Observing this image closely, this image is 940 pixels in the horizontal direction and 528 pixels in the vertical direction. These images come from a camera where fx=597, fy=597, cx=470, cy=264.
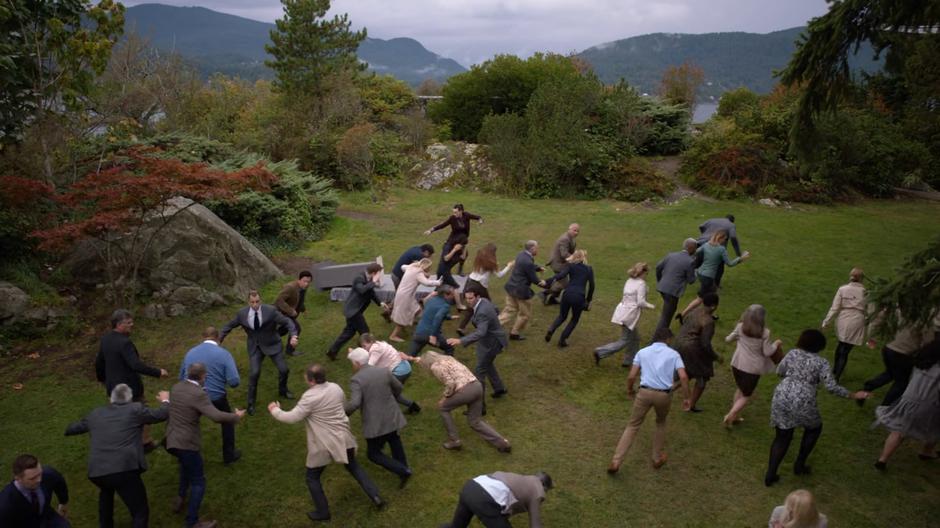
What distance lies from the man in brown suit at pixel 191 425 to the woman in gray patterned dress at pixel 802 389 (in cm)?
582

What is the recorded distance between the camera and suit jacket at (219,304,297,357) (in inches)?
308

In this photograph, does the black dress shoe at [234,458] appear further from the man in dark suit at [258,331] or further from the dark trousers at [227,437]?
the man in dark suit at [258,331]

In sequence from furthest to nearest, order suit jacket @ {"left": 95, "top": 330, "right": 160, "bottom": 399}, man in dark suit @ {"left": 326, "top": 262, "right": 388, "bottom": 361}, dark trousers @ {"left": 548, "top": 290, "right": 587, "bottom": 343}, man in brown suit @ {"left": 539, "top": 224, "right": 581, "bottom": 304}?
man in brown suit @ {"left": 539, "top": 224, "right": 581, "bottom": 304} → dark trousers @ {"left": 548, "top": 290, "right": 587, "bottom": 343} → man in dark suit @ {"left": 326, "top": 262, "right": 388, "bottom": 361} → suit jacket @ {"left": 95, "top": 330, "right": 160, "bottom": 399}

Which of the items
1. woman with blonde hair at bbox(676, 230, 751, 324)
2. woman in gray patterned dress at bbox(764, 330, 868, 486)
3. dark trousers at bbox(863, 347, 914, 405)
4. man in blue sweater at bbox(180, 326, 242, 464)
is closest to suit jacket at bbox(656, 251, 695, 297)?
woman with blonde hair at bbox(676, 230, 751, 324)

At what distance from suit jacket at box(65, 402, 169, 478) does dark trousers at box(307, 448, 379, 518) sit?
160 centimetres

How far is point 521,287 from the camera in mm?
10141

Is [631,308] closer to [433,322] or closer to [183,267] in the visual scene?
[433,322]

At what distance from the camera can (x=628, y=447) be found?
272 inches

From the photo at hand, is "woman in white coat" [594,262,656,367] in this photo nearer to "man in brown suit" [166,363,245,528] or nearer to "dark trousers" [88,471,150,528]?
"man in brown suit" [166,363,245,528]

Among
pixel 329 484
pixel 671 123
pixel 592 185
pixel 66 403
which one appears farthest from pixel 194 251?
pixel 671 123

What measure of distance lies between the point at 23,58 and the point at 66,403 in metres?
7.46

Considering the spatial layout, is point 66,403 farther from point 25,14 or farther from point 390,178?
point 390,178

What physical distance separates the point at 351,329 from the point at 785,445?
6.18 m

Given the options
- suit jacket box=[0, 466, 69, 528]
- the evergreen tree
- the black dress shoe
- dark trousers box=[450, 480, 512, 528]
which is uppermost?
the evergreen tree
